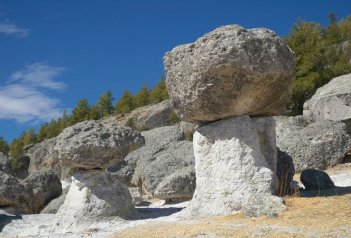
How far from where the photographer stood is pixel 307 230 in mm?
7625

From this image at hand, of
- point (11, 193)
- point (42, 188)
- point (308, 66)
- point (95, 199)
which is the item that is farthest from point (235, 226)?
point (308, 66)

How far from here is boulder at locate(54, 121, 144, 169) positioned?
40.3 ft

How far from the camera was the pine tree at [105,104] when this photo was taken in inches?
3438

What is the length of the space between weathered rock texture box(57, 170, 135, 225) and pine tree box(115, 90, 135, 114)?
6598cm

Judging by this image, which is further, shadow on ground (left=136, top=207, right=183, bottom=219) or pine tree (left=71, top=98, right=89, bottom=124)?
pine tree (left=71, top=98, right=89, bottom=124)

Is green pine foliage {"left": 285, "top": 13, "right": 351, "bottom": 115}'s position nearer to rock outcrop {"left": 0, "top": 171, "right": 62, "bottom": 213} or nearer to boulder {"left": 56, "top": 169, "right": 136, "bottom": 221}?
rock outcrop {"left": 0, "top": 171, "right": 62, "bottom": 213}

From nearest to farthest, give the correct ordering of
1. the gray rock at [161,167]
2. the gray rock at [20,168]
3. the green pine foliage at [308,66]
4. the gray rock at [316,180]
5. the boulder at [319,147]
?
the gray rock at [316,180], the gray rock at [161,167], the boulder at [319,147], the green pine foliage at [308,66], the gray rock at [20,168]

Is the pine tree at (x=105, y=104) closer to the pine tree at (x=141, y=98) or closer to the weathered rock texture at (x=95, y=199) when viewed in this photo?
the pine tree at (x=141, y=98)

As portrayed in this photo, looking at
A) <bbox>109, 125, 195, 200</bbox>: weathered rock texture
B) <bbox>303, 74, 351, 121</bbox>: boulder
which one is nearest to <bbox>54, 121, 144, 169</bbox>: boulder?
<bbox>109, 125, 195, 200</bbox>: weathered rock texture

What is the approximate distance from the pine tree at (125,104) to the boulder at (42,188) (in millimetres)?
57956

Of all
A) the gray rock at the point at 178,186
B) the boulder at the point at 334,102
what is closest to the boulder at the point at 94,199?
the gray rock at the point at 178,186

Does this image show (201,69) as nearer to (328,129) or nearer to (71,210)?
(71,210)

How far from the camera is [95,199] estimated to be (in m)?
12.2

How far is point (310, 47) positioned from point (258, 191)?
88.2ft
